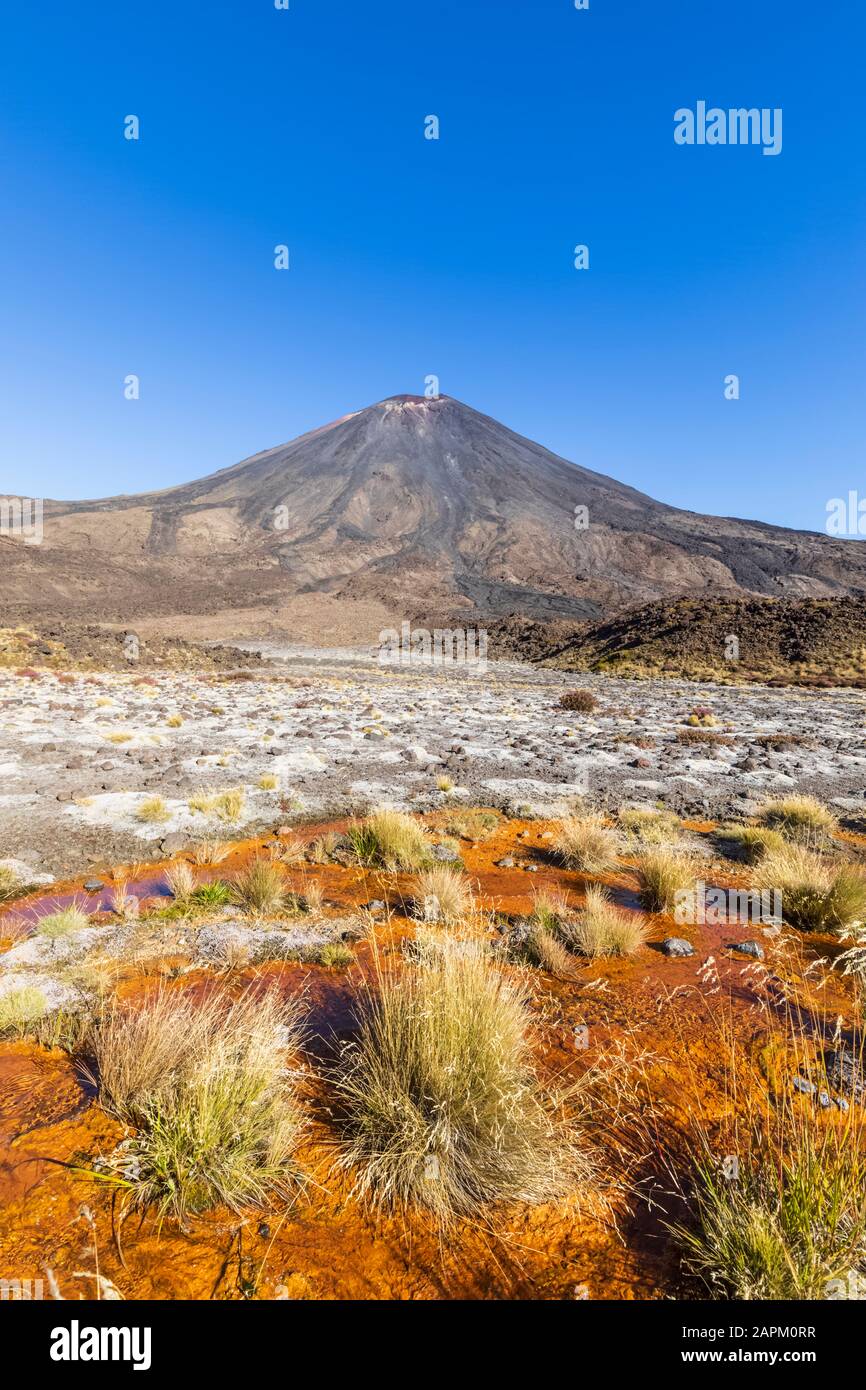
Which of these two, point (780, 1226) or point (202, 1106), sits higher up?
point (202, 1106)

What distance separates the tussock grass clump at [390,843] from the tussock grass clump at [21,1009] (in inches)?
123

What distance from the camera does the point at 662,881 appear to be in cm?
520

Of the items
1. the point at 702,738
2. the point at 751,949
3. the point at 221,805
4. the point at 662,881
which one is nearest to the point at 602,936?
the point at 751,949

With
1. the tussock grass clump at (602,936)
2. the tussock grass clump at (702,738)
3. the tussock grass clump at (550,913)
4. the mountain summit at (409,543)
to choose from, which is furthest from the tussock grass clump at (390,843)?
the mountain summit at (409,543)

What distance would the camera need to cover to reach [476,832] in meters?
7.22

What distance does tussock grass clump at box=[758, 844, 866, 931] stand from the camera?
467 cm

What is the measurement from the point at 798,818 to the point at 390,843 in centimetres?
501

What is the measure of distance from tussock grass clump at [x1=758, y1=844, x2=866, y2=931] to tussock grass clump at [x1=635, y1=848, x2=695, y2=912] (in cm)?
70

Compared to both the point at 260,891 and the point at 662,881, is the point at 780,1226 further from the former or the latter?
the point at 260,891

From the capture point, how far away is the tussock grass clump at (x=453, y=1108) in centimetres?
225

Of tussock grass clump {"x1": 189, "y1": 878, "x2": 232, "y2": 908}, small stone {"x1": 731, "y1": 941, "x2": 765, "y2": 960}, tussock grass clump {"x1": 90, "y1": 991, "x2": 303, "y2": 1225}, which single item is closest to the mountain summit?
tussock grass clump {"x1": 189, "y1": 878, "x2": 232, "y2": 908}

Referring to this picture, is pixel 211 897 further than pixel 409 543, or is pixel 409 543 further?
pixel 409 543
